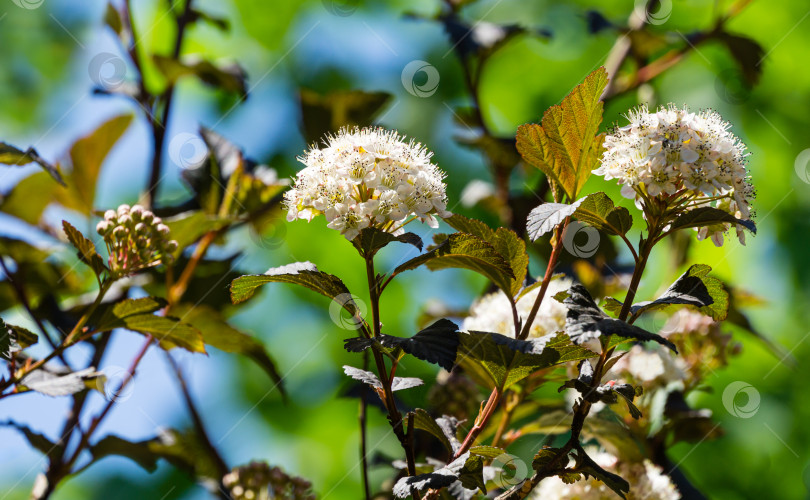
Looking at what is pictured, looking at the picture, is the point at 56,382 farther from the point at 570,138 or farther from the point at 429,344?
the point at 570,138

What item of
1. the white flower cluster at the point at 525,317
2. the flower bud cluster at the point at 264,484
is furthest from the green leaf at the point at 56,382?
the white flower cluster at the point at 525,317

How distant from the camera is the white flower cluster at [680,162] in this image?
0.64 metres

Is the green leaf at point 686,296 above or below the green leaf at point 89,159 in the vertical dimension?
below

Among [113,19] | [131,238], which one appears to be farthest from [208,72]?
[131,238]

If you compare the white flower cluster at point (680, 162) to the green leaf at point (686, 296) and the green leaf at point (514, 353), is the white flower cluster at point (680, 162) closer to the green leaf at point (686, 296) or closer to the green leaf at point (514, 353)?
the green leaf at point (686, 296)

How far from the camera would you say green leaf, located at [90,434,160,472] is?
1.13 meters

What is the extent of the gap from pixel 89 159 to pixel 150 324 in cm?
59

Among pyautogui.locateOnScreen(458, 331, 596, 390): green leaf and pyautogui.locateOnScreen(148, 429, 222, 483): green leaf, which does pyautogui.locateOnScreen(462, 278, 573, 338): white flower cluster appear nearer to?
pyautogui.locateOnScreen(458, 331, 596, 390): green leaf

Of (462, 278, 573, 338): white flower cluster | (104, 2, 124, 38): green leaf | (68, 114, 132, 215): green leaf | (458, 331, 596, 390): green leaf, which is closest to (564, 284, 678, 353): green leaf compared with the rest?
(458, 331, 596, 390): green leaf

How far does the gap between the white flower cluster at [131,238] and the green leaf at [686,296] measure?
2.01 ft

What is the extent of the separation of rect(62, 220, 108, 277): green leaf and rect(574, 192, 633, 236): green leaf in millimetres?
601

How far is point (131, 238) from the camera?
0.93 meters

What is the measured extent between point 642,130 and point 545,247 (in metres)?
0.80

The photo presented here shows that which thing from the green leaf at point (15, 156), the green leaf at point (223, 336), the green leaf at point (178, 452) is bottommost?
the green leaf at point (178, 452)
